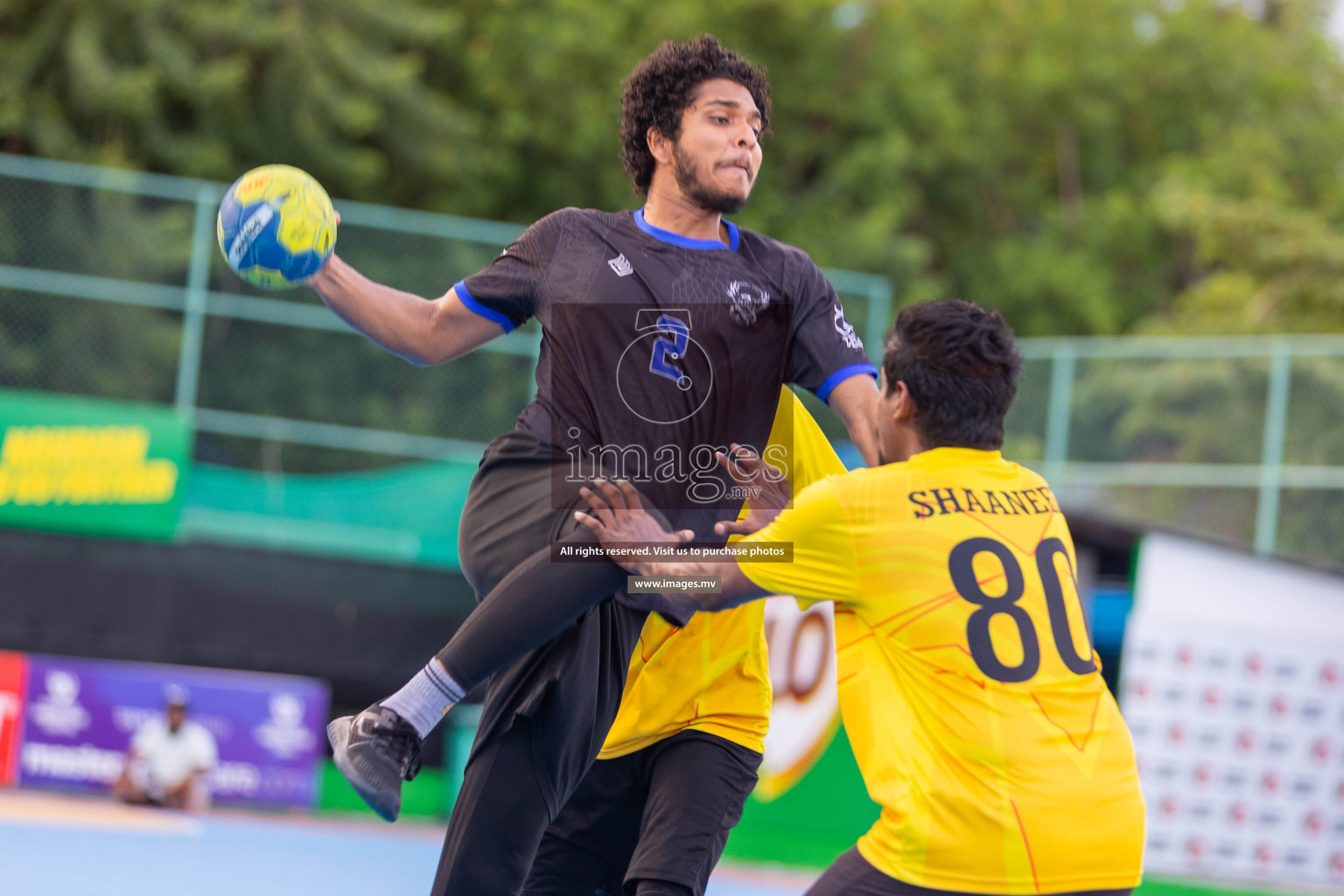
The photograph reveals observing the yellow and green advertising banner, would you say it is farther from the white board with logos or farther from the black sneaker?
the black sneaker

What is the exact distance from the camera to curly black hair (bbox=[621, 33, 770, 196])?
11.9ft

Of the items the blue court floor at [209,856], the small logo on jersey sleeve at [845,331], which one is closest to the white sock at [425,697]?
the small logo on jersey sleeve at [845,331]

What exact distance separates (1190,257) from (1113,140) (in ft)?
13.1

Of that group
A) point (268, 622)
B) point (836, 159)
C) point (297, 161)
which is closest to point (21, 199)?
point (268, 622)

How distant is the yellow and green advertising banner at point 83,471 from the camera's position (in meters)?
12.3

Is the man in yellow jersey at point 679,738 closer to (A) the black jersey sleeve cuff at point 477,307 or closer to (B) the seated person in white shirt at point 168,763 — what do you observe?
(A) the black jersey sleeve cuff at point 477,307

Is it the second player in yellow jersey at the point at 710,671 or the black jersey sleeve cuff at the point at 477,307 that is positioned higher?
the black jersey sleeve cuff at the point at 477,307

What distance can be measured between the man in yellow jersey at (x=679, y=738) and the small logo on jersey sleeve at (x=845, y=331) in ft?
0.75

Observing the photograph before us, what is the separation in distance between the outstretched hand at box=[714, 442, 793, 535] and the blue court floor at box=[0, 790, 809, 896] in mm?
5167

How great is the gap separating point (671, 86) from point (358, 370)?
37.2 ft

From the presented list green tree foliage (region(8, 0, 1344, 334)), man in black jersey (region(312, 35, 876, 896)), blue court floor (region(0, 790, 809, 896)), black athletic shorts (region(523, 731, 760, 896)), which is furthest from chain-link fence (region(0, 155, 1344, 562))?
man in black jersey (region(312, 35, 876, 896))

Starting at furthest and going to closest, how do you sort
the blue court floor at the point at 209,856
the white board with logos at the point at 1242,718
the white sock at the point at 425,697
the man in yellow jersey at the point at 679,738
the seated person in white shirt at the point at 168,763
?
the seated person in white shirt at the point at 168,763, the white board with logos at the point at 1242,718, the blue court floor at the point at 209,856, the man in yellow jersey at the point at 679,738, the white sock at the point at 425,697

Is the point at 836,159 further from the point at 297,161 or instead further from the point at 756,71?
the point at 756,71

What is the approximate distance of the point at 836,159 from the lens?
28.6 meters
